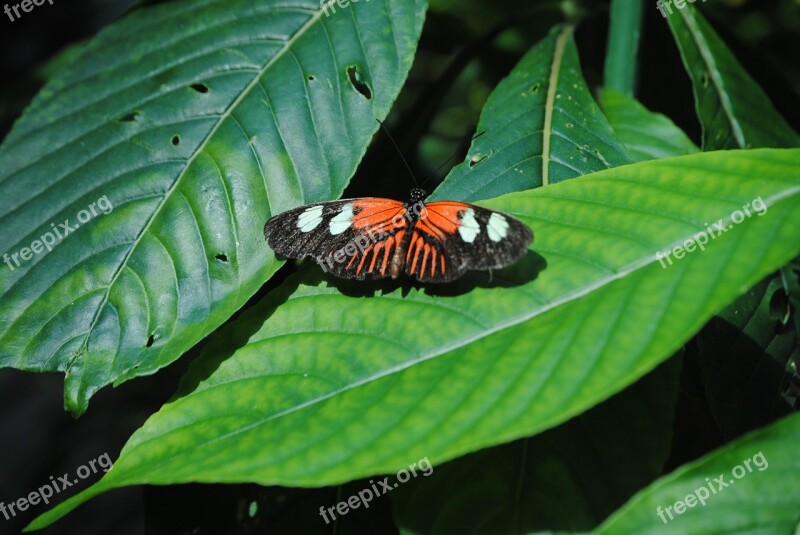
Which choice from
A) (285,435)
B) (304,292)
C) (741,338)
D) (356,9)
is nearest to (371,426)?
(285,435)

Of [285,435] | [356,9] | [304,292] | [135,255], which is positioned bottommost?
[285,435]

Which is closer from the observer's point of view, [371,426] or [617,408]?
[371,426]

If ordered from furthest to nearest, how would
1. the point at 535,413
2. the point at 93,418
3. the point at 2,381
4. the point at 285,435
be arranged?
the point at 2,381
the point at 93,418
the point at 285,435
the point at 535,413

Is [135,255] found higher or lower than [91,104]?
lower

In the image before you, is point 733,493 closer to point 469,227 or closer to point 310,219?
point 469,227

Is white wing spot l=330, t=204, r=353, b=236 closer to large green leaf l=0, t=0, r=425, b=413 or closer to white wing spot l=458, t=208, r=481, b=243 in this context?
large green leaf l=0, t=0, r=425, b=413

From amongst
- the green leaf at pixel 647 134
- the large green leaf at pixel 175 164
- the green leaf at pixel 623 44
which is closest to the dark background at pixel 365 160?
the green leaf at pixel 623 44

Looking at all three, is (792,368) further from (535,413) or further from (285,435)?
(285,435)
